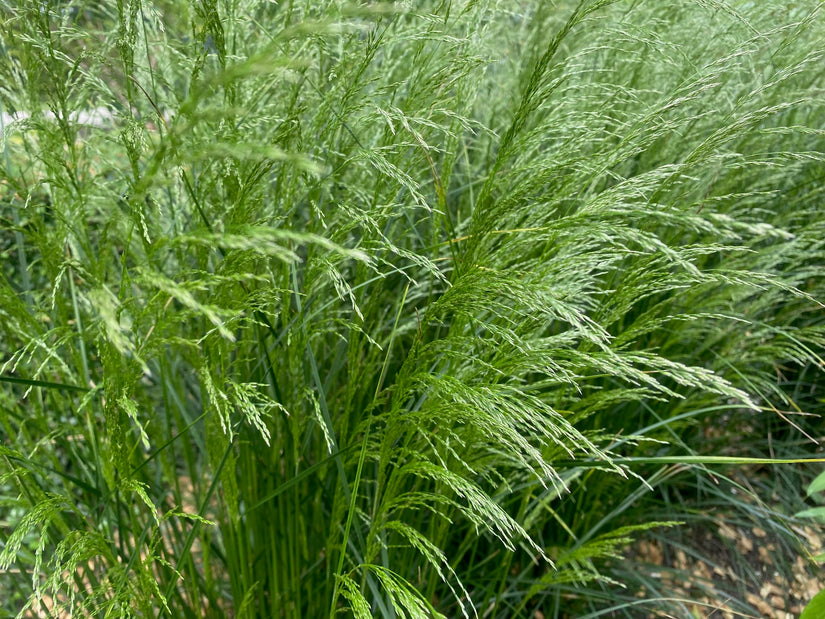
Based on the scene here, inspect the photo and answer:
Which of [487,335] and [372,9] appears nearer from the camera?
[372,9]

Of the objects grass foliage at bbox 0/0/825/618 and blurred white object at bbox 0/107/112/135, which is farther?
blurred white object at bbox 0/107/112/135

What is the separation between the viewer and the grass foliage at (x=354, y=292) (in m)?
0.90

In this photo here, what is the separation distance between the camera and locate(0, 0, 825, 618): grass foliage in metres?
0.90

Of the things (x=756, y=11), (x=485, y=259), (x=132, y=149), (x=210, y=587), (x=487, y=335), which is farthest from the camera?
(x=756, y=11)

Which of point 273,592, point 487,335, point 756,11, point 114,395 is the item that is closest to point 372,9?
point 114,395

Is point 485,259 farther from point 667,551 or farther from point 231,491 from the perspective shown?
point 667,551

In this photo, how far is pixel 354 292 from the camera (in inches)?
53.2

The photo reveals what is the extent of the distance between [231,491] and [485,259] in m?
0.57

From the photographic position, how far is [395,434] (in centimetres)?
103

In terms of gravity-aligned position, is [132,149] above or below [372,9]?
below

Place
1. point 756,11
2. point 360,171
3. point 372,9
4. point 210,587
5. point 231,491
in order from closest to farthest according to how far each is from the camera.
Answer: point 372,9, point 231,491, point 210,587, point 360,171, point 756,11

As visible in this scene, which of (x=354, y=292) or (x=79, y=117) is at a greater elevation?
(x=79, y=117)

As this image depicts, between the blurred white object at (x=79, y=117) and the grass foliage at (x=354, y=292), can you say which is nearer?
the grass foliage at (x=354, y=292)

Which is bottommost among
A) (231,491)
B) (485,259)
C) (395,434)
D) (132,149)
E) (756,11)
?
(231,491)
